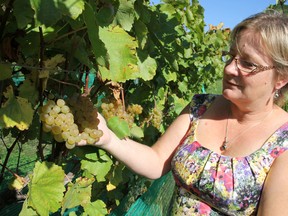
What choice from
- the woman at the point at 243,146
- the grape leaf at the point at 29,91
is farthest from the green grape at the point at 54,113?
the woman at the point at 243,146

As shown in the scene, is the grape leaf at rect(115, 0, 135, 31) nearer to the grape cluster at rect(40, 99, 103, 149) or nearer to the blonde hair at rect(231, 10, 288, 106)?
the grape cluster at rect(40, 99, 103, 149)

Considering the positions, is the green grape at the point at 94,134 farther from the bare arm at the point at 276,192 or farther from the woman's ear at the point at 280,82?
the woman's ear at the point at 280,82

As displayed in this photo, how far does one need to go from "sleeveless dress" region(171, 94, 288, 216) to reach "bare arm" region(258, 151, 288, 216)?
52 millimetres

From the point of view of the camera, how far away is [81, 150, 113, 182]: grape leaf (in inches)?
69.4

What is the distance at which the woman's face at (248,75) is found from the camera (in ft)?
6.18

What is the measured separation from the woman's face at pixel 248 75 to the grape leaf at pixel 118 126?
1.69 ft

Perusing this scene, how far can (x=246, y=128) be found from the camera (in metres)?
2.07

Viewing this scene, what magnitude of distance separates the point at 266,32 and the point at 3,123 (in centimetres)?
124

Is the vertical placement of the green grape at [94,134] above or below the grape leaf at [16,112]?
below

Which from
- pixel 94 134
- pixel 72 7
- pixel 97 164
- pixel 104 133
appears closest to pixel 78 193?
pixel 97 164

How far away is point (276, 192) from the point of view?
1.76 metres

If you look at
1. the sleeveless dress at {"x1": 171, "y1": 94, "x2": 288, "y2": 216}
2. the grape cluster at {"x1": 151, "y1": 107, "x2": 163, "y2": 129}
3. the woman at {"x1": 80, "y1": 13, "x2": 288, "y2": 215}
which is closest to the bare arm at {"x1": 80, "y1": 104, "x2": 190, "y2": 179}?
the woman at {"x1": 80, "y1": 13, "x2": 288, "y2": 215}

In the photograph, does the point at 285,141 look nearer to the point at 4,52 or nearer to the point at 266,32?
the point at 266,32

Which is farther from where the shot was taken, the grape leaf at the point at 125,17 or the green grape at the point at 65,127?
the grape leaf at the point at 125,17
